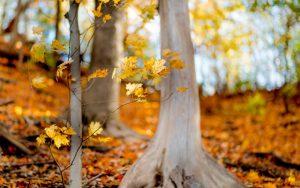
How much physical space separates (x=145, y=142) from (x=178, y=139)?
358 cm

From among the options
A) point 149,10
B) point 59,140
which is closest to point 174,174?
point 59,140

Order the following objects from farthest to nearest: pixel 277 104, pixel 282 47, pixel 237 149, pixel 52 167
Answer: pixel 277 104 → pixel 282 47 → pixel 237 149 → pixel 52 167

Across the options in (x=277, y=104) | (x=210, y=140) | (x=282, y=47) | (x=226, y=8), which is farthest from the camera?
(x=277, y=104)

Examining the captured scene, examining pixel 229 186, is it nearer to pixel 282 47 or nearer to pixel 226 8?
pixel 282 47

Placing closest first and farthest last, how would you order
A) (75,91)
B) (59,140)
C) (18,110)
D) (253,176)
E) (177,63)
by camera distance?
(59,140) → (75,91) → (177,63) → (253,176) → (18,110)

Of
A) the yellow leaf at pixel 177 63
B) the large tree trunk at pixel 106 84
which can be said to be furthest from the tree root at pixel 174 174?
the large tree trunk at pixel 106 84

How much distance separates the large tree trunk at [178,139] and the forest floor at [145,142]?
0.55 m

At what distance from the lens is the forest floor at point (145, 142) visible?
5938 millimetres

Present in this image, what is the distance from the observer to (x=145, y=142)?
27.7 ft

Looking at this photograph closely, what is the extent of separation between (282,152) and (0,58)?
12555 mm

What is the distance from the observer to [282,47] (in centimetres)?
1073

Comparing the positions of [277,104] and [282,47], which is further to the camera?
[277,104]

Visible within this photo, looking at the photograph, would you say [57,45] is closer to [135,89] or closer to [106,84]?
[135,89]

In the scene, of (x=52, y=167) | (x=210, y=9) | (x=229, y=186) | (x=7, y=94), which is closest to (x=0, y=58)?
(x=7, y=94)
